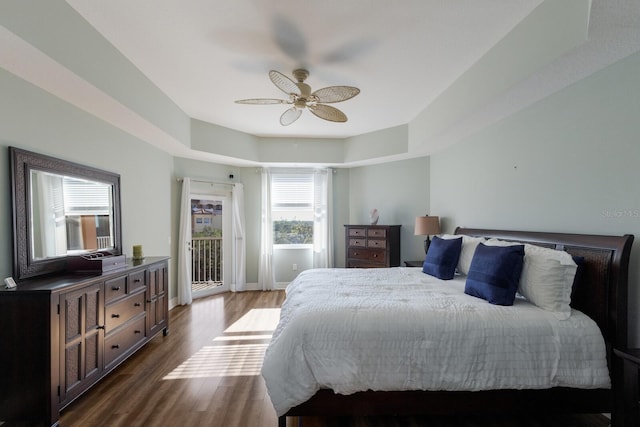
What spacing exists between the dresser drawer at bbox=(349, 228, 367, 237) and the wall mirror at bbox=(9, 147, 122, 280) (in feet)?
11.1

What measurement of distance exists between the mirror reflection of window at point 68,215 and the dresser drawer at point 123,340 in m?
0.84

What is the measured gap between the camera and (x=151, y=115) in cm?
305

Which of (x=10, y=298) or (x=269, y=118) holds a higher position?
(x=269, y=118)

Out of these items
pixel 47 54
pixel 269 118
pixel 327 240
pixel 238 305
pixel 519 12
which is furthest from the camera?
pixel 327 240

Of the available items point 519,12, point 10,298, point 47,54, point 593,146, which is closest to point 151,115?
point 47,54

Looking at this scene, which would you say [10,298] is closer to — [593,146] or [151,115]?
[151,115]

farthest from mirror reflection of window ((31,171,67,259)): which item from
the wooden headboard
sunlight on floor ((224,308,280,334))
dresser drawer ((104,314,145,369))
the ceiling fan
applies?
the wooden headboard

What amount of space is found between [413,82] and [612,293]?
2475 millimetres

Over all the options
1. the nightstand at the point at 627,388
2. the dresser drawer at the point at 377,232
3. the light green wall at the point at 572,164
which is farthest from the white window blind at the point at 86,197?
the light green wall at the point at 572,164

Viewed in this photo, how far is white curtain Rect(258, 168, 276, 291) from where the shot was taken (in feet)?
17.6

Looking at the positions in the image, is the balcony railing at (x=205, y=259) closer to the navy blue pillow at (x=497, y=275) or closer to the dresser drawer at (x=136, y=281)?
the dresser drawer at (x=136, y=281)

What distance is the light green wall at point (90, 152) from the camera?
6.53 ft

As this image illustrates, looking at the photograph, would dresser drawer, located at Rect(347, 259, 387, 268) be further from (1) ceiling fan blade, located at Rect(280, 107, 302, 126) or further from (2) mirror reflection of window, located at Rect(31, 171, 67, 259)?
(2) mirror reflection of window, located at Rect(31, 171, 67, 259)

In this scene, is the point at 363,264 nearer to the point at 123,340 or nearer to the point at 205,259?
the point at 205,259
